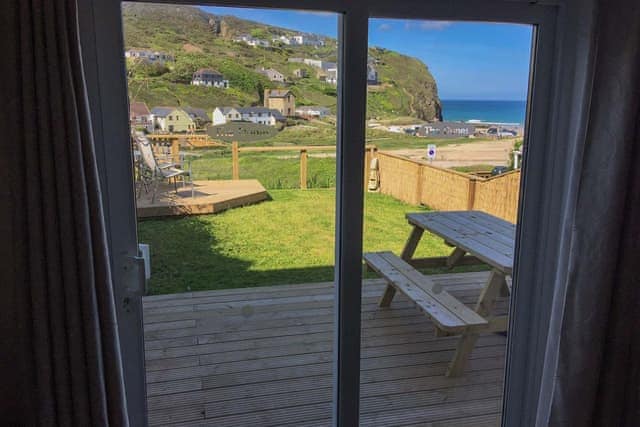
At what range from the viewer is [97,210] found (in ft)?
3.46

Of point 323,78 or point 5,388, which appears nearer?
point 5,388

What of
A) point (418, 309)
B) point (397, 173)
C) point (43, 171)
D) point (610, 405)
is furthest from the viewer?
point (418, 309)

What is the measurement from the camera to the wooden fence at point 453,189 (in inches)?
60.3

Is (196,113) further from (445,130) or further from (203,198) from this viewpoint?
(445,130)

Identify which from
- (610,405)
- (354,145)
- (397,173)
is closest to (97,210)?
(354,145)

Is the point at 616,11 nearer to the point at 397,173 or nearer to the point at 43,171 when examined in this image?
the point at 397,173

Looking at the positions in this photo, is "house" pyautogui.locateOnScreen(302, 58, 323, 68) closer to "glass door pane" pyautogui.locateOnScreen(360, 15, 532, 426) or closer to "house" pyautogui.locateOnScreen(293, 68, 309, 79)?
"house" pyautogui.locateOnScreen(293, 68, 309, 79)

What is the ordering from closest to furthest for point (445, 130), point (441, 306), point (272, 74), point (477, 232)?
point (272, 74), point (445, 130), point (477, 232), point (441, 306)

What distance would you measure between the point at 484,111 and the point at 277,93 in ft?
2.12

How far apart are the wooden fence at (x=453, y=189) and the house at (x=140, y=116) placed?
28.3 inches

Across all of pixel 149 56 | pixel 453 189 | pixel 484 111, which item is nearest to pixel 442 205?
pixel 453 189

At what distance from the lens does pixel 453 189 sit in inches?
62.4

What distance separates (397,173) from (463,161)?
0.22 metres

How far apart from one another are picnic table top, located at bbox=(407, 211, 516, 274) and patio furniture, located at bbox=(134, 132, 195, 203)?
0.73 meters
